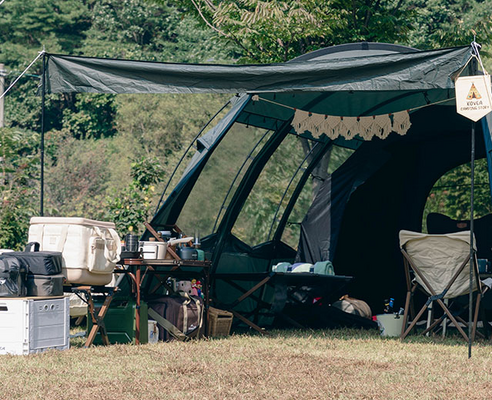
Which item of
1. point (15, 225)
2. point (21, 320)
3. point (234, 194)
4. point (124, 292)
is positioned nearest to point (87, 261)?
point (21, 320)

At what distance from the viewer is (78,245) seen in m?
4.93

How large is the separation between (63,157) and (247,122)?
1329cm

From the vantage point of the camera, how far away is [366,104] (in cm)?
695

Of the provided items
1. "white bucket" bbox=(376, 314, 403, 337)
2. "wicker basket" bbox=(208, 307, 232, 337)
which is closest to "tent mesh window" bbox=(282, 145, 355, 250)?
"white bucket" bbox=(376, 314, 403, 337)

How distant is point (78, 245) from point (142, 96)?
14.9 m

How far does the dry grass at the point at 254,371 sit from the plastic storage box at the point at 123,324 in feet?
0.65

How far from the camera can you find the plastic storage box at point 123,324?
208 inches

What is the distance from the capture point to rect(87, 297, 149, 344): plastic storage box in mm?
5293

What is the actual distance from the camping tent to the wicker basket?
0.73 meters

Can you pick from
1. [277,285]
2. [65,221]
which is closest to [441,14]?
[277,285]

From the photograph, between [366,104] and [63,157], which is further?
[63,157]

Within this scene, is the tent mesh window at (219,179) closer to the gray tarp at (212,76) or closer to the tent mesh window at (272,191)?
the tent mesh window at (272,191)

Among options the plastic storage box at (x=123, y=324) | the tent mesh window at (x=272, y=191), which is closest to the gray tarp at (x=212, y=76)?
the plastic storage box at (x=123, y=324)

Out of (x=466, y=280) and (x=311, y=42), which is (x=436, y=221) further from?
(x=311, y=42)
